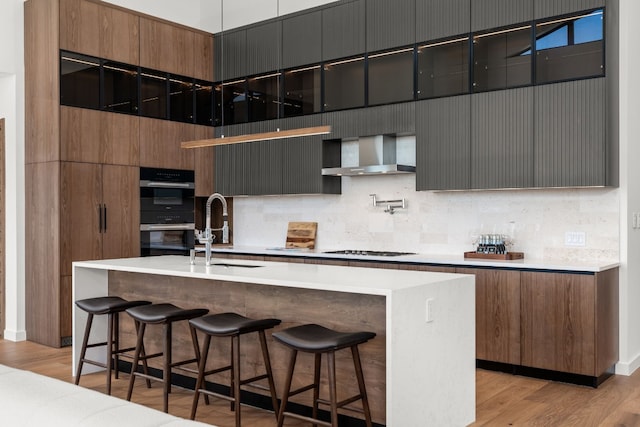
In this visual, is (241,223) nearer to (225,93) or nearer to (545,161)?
(225,93)

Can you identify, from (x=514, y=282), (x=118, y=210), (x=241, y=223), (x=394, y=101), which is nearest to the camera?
(x=514, y=282)

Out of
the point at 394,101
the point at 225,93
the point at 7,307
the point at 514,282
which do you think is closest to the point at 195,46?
the point at 225,93

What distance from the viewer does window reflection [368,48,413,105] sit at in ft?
18.3

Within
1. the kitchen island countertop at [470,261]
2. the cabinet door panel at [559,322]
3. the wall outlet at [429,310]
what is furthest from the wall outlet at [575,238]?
the wall outlet at [429,310]

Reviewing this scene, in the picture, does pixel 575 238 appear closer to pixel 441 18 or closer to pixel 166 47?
pixel 441 18

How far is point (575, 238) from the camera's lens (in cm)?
491

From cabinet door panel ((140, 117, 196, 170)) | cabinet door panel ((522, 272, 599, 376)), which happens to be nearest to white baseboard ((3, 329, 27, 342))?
cabinet door panel ((140, 117, 196, 170))

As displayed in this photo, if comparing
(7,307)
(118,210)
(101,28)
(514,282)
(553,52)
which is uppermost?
(101,28)

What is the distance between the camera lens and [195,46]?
22.6 feet

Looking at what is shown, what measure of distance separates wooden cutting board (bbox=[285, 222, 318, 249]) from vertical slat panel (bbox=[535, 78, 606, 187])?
8.37 feet

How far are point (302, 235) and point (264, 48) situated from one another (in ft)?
6.79

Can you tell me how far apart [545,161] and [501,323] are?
1297 mm

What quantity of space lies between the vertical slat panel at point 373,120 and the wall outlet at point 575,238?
1.59m

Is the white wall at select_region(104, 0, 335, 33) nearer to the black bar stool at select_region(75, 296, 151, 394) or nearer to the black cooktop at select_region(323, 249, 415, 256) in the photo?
the black cooktop at select_region(323, 249, 415, 256)
